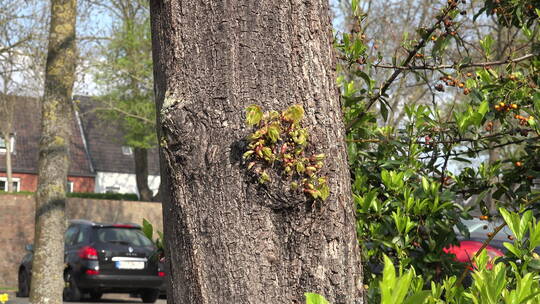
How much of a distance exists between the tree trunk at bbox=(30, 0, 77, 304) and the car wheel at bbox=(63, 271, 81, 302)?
20.6 ft

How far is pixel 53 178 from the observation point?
9336 mm

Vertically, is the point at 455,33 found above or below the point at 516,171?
above

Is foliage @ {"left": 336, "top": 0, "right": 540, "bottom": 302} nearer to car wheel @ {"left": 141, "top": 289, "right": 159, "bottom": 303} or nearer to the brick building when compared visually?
car wheel @ {"left": 141, "top": 289, "right": 159, "bottom": 303}

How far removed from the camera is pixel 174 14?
2.07 m

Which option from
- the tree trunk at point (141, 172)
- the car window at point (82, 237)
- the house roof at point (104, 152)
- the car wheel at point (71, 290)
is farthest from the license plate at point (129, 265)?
the house roof at point (104, 152)

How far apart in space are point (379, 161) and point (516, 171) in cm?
80

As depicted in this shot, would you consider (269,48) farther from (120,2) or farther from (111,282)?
(120,2)

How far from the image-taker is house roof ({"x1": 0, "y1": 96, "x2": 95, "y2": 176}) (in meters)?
45.4

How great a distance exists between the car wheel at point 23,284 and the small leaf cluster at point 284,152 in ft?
52.4

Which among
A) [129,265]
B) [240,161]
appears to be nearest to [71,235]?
[129,265]

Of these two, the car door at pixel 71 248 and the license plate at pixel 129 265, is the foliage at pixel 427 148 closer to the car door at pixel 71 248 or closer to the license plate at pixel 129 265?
the license plate at pixel 129 265

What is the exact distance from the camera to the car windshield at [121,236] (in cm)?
1572

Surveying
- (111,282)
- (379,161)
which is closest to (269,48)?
(379,161)

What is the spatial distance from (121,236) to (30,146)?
32.6m
